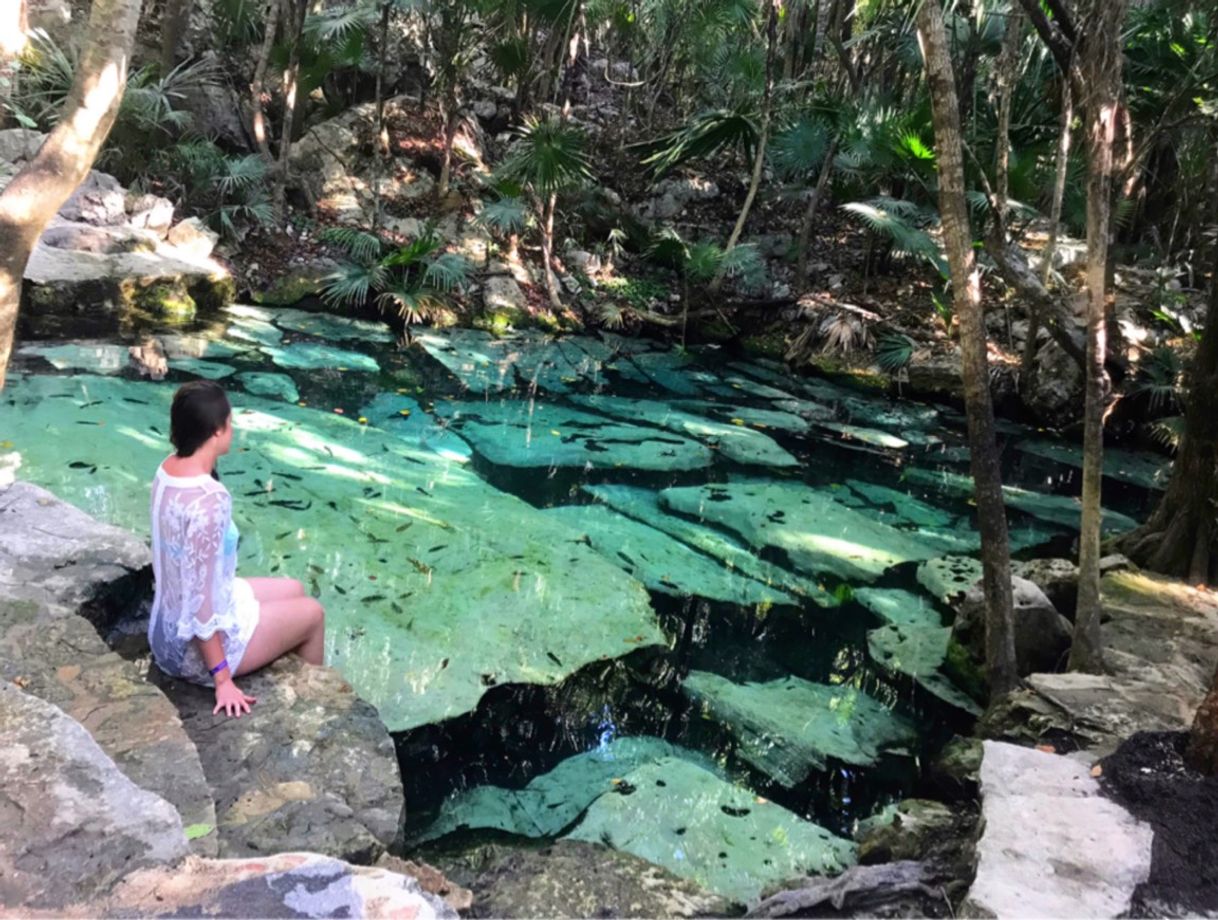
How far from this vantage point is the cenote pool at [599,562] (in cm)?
276

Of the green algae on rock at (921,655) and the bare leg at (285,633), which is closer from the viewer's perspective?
the bare leg at (285,633)

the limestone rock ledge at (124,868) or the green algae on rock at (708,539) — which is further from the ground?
the limestone rock ledge at (124,868)

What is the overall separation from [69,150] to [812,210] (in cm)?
802

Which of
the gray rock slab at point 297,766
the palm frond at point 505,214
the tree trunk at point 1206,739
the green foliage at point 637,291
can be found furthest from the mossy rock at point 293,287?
the tree trunk at point 1206,739

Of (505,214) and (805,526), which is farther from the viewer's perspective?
(505,214)

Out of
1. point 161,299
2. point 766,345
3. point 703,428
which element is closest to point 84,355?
point 161,299

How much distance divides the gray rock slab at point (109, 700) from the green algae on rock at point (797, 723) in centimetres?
187

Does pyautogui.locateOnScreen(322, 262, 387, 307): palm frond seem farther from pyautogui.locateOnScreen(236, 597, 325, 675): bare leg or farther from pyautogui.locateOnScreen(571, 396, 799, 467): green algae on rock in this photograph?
pyautogui.locateOnScreen(236, 597, 325, 675): bare leg

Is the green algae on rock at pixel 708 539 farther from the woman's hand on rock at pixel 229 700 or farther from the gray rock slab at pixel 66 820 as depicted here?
the gray rock slab at pixel 66 820

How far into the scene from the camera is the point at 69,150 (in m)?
2.75

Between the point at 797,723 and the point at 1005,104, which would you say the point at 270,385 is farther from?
the point at 1005,104

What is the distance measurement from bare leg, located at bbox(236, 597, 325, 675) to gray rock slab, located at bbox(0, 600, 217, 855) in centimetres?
28

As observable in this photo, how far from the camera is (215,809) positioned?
71.2 inches

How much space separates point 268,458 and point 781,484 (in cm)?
321
